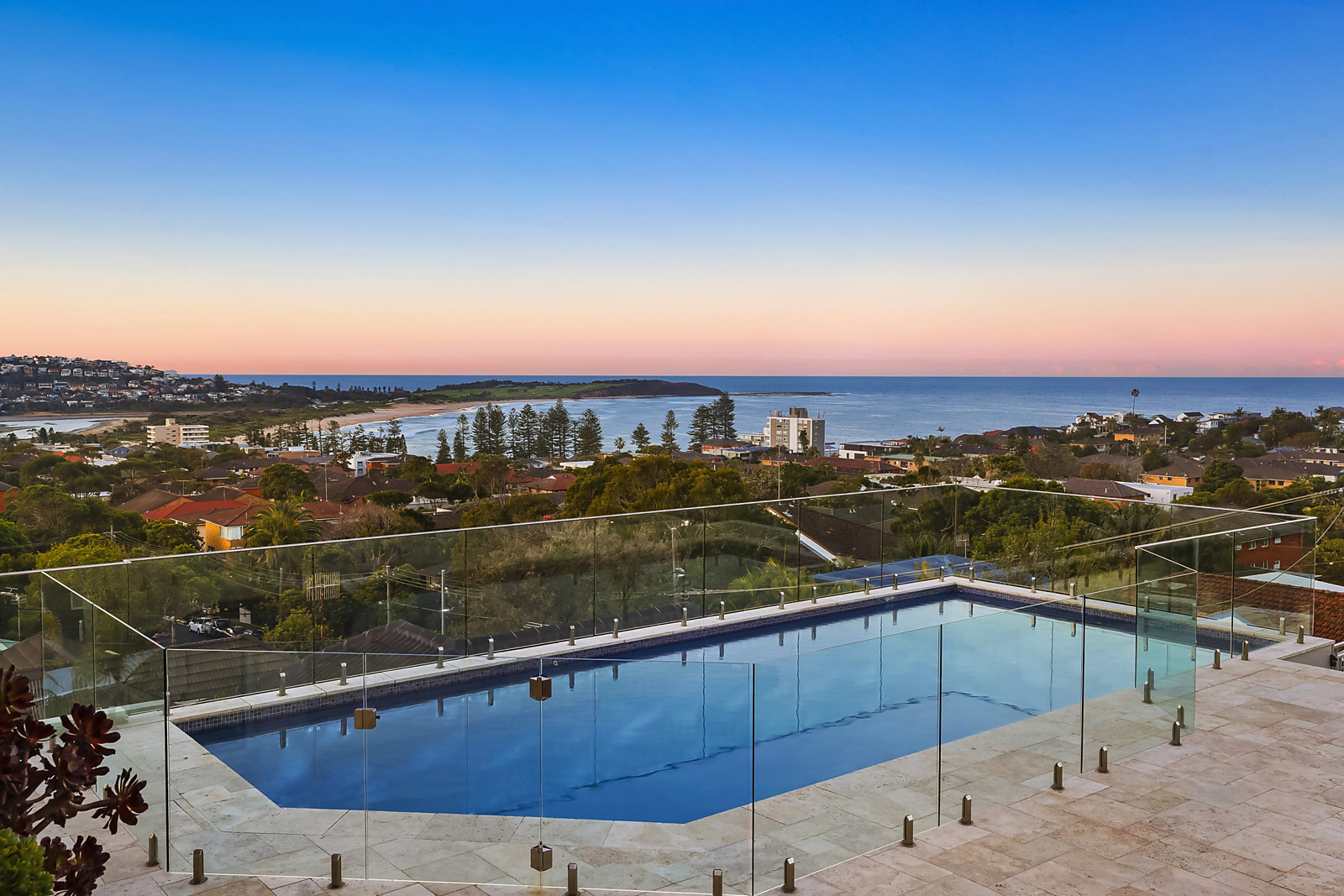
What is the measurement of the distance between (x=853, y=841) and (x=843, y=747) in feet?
1.38

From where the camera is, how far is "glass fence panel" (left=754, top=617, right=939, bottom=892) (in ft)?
13.9

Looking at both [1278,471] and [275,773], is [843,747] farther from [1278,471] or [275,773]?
[1278,471]

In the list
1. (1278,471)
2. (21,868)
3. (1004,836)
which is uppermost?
(21,868)

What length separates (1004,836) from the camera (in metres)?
4.63

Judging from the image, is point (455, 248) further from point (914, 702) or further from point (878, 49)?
point (914, 702)

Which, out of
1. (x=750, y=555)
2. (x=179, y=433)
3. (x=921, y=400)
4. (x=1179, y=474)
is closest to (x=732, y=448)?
(x=1179, y=474)

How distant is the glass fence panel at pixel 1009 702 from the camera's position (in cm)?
486

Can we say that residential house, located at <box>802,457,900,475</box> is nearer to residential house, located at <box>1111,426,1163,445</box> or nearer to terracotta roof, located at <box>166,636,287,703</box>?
residential house, located at <box>1111,426,1163,445</box>

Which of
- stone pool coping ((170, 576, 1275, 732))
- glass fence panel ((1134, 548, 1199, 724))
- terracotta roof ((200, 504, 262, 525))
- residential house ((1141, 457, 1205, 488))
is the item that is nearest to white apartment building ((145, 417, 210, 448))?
terracotta roof ((200, 504, 262, 525))

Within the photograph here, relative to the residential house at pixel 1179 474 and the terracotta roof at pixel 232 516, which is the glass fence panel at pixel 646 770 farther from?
the residential house at pixel 1179 474

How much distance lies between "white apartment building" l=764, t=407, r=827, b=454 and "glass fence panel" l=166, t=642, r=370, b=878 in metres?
46.3

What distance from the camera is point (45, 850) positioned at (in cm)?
236

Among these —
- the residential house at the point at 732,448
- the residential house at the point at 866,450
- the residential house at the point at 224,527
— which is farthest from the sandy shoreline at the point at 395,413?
the residential house at the point at 866,450

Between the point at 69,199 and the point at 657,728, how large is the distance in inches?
1116
